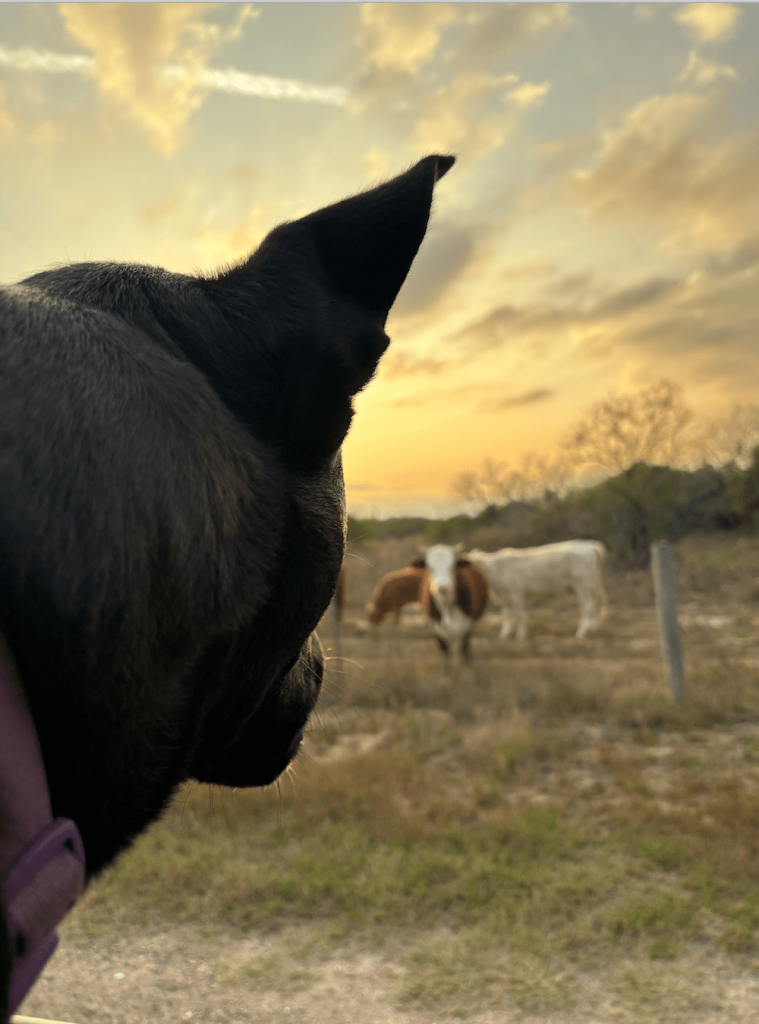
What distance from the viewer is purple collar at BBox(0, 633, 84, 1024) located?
2.08ft

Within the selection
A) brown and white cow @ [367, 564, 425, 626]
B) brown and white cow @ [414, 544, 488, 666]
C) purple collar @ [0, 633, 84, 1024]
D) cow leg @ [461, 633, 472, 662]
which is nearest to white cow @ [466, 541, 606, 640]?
brown and white cow @ [367, 564, 425, 626]

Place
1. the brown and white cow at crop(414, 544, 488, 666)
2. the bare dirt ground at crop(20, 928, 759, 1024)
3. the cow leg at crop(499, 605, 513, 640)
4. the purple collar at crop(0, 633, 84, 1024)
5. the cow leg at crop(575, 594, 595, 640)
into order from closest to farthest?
the purple collar at crop(0, 633, 84, 1024)
the bare dirt ground at crop(20, 928, 759, 1024)
the brown and white cow at crop(414, 544, 488, 666)
the cow leg at crop(575, 594, 595, 640)
the cow leg at crop(499, 605, 513, 640)

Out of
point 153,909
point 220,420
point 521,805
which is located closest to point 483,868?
point 521,805

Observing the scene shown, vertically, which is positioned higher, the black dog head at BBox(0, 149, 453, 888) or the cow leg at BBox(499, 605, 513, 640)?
the black dog head at BBox(0, 149, 453, 888)

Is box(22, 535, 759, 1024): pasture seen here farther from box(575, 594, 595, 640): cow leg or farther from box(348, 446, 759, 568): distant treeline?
box(348, 446, 759, 568): distant treeline

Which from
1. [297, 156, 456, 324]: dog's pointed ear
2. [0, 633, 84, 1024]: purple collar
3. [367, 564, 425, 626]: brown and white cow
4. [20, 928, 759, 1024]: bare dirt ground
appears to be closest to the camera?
[0, 633, 84, 1024]: purple collar

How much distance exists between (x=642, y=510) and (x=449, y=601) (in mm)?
15027

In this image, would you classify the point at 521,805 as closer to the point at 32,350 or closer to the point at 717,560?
the point at 32,350

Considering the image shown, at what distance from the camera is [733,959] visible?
288 centimetres

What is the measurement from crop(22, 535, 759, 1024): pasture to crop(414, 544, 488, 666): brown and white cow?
2432 millimetres

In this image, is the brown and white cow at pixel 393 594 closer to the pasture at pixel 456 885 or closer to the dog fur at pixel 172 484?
the pasture at pixel 456 885

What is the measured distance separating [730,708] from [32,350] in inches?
268

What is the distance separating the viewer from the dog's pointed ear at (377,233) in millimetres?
939

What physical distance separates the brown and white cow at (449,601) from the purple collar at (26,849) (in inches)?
326
